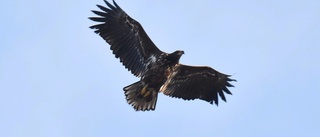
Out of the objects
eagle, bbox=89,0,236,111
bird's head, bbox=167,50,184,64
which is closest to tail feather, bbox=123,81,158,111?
eagle, bbox=89,0,236,111

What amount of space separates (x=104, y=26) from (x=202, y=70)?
3090 mm

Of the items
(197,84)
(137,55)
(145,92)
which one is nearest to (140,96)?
(145,92)

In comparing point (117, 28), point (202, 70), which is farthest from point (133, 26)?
point (202, 70)

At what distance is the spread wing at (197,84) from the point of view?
33.1 metres

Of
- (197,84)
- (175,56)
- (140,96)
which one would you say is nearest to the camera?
(175,56)

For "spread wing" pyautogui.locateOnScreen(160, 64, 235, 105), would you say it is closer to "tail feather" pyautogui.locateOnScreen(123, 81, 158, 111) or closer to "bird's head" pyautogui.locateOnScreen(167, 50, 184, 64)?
"tail feather" pyautogui.locateOnScreen(123, 81, 158, 111)

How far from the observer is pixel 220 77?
3341 cm

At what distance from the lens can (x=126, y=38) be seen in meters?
32.2

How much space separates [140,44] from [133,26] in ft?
1.72

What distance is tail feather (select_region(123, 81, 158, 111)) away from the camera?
3219cm

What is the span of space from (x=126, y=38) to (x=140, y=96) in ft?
5.15

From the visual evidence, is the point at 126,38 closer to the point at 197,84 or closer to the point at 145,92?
the point at 145,92

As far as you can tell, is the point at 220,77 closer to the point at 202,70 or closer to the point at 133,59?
the point at 202,70

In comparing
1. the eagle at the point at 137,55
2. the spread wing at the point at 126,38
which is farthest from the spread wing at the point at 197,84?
the spread wing at the point at 126,38
